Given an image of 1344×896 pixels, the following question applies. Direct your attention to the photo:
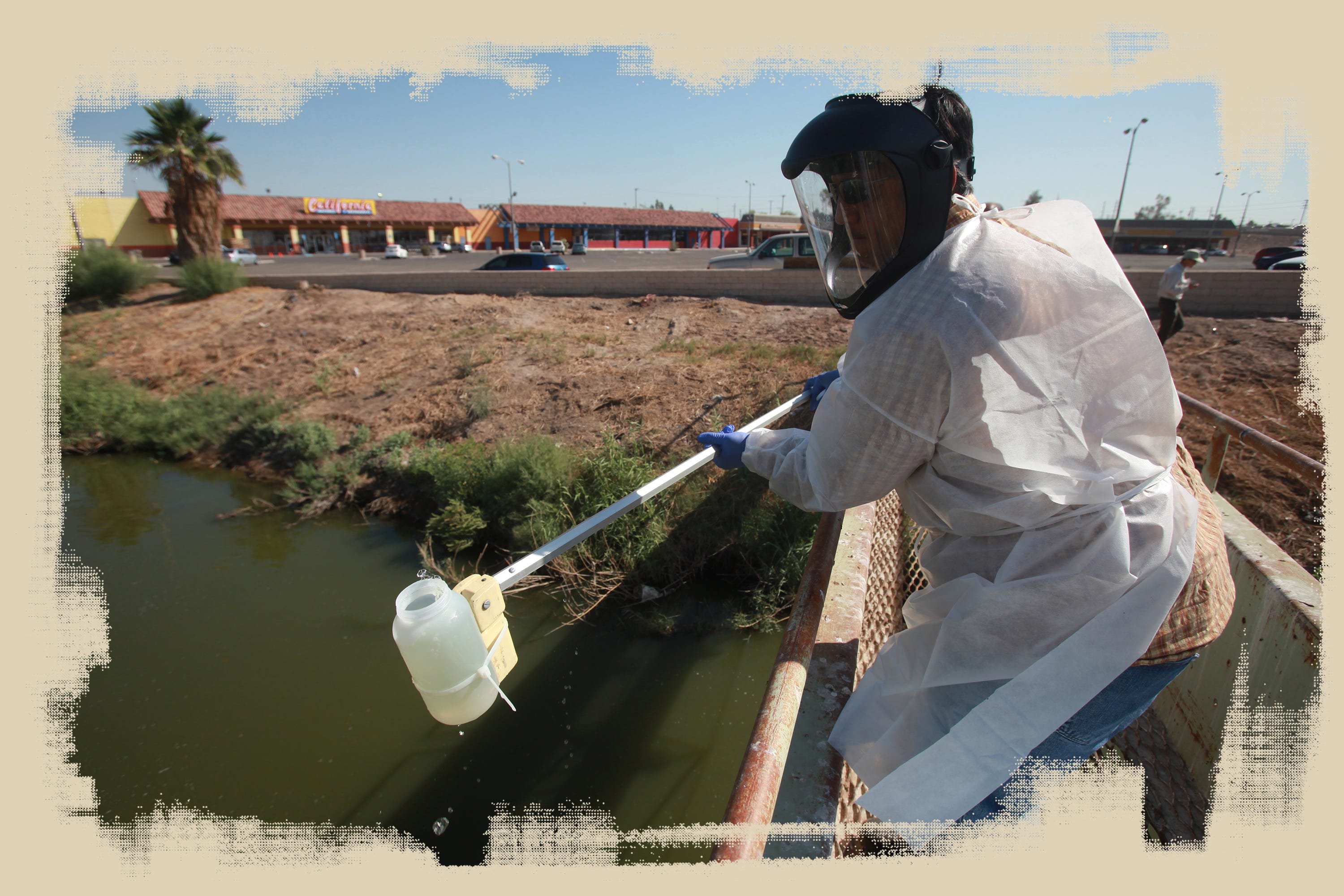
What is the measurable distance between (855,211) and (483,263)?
31.9 meters

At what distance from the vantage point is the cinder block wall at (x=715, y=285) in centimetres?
1091

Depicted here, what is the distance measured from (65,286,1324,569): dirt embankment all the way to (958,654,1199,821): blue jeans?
552 cm

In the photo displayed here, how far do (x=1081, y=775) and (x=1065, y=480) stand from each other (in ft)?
2.28

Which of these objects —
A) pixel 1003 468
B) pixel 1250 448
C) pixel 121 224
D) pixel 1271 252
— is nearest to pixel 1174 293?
pixel 1250 448

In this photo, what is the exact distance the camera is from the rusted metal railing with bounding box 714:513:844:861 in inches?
43.8

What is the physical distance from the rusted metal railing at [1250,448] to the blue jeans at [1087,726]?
4.73 ft

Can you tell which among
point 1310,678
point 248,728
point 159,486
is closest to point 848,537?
point 1310,678

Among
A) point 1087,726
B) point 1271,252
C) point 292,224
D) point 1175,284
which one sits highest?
point 292,224

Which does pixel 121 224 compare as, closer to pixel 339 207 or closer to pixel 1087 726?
pixel 339 207

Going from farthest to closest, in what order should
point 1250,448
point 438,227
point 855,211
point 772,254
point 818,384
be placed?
point 438,227 < point 772,254 < point 1250,448 < point 818,384 < point 855,211

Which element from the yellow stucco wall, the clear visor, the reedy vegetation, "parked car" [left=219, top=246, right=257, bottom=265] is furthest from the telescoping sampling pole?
the yellow stucco wall

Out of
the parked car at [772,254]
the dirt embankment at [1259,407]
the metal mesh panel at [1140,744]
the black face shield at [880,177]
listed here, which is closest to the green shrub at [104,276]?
the parked car at [772,254]

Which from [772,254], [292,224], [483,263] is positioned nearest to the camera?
[772,254]

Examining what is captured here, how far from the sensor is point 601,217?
5116 cm
